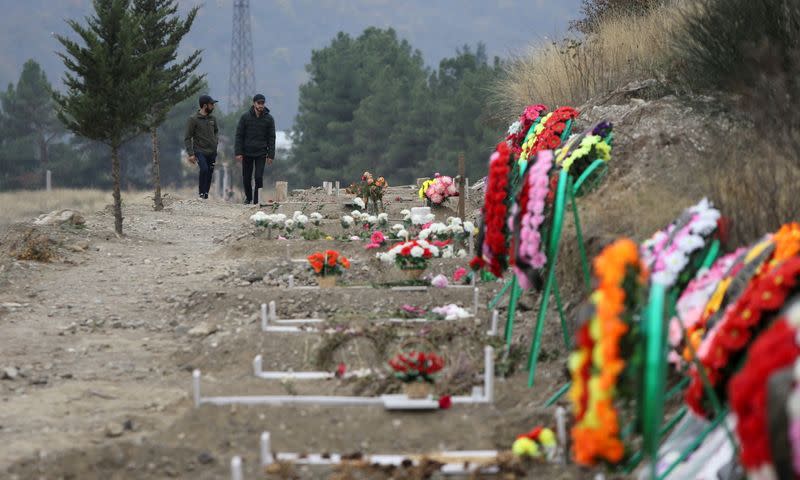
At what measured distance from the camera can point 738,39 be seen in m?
9.81

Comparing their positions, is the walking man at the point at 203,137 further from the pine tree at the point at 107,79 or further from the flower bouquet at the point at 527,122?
the flower bouquet at the point at 527,122

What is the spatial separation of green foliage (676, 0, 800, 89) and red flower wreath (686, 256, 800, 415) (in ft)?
15.6

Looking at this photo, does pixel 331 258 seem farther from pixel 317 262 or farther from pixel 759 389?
pixel 759 389

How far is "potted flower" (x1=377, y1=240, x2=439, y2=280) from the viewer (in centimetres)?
993

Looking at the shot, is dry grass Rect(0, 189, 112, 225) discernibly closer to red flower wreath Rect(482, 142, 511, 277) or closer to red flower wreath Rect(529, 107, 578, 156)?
red flower wreath Rect(529, 107, 578, 156)

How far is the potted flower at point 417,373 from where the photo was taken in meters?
6.13

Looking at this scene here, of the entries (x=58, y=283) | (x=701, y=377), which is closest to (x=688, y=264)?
(x=701, y=377)

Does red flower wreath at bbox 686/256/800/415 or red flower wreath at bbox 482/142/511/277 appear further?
red flower wreath at bbox 482/142/511/277

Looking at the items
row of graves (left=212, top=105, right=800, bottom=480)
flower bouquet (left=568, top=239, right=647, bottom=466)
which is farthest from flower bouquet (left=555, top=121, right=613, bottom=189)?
flower bouquet (left=568, top=239, right=647, bottom=466)

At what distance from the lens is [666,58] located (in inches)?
523

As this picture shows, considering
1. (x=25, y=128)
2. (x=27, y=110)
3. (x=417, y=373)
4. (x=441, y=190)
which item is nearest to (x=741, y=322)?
(x=417, y=373)

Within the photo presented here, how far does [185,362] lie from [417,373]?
262 cm

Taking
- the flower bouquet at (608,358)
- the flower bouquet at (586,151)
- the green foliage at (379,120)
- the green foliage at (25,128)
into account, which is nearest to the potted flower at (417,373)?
the flower bouquet at (608,358)

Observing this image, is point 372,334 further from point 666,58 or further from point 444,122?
point 444,122
